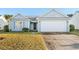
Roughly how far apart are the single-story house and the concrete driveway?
0.40 ft

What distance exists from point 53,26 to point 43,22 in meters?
0.19

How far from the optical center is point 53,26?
36.6 m

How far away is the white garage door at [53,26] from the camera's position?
36.6m

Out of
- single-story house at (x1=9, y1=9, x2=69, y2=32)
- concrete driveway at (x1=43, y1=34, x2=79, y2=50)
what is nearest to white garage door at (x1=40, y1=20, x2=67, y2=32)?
single-story house at (x1=9, y1=9, x2=69, y2=32)

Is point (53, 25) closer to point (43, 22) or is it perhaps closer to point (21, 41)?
point (43, 22)

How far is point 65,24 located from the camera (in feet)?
120

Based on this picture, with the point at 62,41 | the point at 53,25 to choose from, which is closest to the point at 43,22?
the point at 53,25

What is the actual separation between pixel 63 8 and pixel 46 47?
2.40 ft

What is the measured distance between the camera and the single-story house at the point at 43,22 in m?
36.5

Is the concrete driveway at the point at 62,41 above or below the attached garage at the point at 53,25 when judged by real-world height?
below

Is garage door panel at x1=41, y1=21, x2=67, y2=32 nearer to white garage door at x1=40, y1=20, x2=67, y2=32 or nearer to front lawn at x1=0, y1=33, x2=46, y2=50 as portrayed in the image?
white garage door at x1=40, y1=20, x2=67, y2=32

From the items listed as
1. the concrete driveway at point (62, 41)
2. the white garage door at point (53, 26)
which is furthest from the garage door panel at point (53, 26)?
the concrete driveway at point (62, 41)

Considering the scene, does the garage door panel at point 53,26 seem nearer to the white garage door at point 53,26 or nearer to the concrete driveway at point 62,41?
the white garage door at point 53,26
